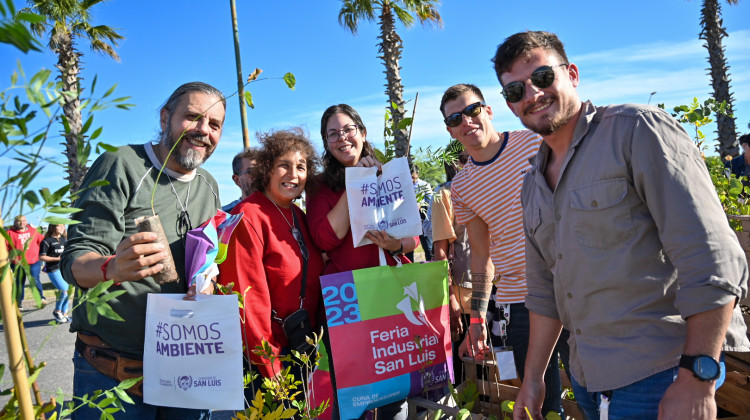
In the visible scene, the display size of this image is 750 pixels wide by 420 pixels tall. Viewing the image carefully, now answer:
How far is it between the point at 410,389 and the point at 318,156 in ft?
4.72

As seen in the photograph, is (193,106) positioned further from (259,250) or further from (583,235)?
(583,235)

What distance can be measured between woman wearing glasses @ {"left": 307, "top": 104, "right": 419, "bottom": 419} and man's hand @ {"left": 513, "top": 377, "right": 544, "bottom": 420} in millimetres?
942

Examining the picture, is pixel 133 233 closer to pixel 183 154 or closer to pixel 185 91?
pixel 183 154

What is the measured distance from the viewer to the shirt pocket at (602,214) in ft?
5.07

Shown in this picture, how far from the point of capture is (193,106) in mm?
2176

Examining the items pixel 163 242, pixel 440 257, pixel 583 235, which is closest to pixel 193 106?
pixel 163 242

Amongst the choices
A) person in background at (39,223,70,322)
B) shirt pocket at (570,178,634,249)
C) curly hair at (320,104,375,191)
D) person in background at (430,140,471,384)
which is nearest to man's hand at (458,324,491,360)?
person in background at (430,140,471,384)

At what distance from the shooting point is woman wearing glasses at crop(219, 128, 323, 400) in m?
2.40

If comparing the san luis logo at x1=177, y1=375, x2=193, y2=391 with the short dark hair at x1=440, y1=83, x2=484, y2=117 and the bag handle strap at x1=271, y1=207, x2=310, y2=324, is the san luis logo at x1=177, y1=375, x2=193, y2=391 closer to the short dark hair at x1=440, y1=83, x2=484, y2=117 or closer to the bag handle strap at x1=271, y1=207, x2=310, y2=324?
the bag handle strap at x1=271, y1=207, x2=310, y2=324

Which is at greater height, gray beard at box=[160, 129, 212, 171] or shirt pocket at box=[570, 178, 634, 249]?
gray beard at box=[160, 129, 212, 171]

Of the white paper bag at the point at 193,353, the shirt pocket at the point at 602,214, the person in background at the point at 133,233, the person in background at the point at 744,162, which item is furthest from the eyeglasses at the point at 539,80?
the person in background at the point at 744,162

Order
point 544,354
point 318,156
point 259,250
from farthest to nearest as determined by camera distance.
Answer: point 318,156 < point 259,250 < point 544,354

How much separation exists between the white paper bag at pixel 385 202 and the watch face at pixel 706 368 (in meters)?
1.53

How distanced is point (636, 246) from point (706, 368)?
1.27 ft
